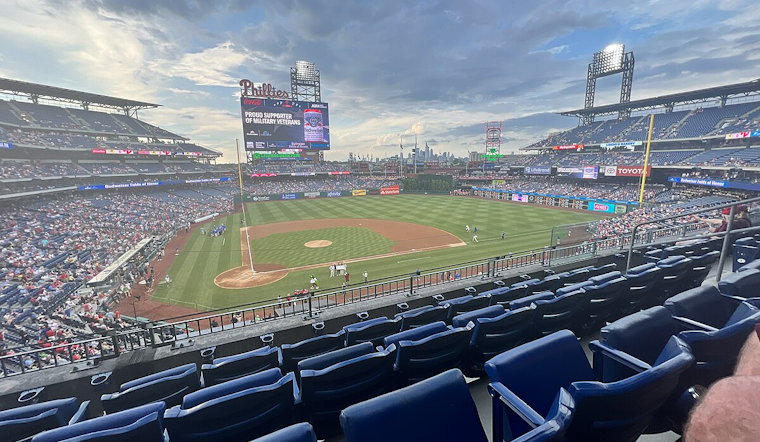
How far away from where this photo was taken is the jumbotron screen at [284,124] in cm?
6088

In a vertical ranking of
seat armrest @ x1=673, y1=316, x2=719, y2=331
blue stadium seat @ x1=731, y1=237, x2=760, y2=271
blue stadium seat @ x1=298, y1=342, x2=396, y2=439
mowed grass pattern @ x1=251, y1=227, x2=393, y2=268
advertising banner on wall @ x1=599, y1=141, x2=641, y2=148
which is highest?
advertising banner on wall @ x1=599, y1=141, x2=641, y2=148

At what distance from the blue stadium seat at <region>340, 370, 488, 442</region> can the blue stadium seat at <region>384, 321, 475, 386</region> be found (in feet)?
4.61

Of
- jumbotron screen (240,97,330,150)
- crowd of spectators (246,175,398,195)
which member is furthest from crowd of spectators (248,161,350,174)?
jumbotron screen (240,97,330,150)

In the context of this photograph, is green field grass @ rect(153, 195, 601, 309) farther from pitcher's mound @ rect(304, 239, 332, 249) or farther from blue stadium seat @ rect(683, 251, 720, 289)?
blue stadium seat @ rect(683, 251, 720, 289)

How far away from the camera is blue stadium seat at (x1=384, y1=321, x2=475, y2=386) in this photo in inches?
156

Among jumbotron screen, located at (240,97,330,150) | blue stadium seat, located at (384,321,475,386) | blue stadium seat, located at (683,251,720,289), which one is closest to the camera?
blue stadium seat, located at (384,321,475,386)

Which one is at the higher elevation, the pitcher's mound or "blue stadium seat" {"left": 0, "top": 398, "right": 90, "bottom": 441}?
"blue stadium seat" {"left": 0, "top": 398, "right": 90, "bottom": 441}

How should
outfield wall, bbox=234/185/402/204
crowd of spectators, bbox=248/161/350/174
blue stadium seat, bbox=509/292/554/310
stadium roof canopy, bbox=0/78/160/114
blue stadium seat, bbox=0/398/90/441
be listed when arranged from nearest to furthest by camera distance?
1. blue stadium seat, bbox=0/398/90/441
2. blue stadium seat, bbox=509/292/554/310
3. stadium roof canopy, bbox=0/78/160/114
4. outfield wall, bbox=234/185/402/204
5. crowd of spectators, bbox=248/161/350/174

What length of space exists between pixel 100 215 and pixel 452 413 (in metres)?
48.2

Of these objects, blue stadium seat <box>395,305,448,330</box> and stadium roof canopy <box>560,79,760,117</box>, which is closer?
blue stadium seat <box>395,305,448,330</box>

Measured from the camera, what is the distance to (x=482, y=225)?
40.2 m

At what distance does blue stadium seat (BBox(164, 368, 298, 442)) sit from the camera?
2.97 m

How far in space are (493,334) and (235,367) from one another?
368cm

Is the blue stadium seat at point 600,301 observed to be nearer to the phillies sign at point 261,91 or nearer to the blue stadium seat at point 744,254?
the blue stadium seat at point 744,254
